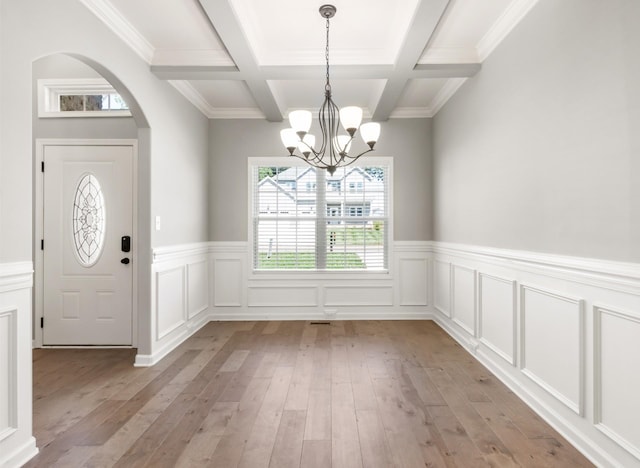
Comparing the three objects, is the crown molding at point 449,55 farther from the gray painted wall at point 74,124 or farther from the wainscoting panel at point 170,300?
the wainscoting panel at point 170,300

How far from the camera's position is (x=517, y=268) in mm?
2938

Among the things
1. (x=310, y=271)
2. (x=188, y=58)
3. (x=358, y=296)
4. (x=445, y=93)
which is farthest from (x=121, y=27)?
(x=358, y=296)

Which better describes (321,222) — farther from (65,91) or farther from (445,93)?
(65,91)

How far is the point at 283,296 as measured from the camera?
5328 mm

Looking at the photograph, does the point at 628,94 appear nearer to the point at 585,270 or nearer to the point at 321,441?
the point at 585,270

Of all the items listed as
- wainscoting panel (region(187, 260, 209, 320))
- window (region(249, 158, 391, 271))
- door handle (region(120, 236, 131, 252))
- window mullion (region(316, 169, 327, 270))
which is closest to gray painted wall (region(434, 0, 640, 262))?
window (region(249, 158, 391, 271))

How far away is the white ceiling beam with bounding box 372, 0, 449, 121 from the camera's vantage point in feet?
8.72

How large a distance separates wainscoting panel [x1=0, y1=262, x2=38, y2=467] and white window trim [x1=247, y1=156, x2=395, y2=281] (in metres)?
3.25

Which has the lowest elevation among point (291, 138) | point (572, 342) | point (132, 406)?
point (132, 406)

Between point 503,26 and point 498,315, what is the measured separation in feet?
7.56

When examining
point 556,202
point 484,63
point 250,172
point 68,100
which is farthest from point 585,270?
point 68,100

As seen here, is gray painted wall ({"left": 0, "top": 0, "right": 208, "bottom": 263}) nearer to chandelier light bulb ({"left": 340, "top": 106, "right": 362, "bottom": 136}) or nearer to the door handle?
the door handle

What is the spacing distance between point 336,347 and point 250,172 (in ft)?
8.58

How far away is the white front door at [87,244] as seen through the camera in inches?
155
